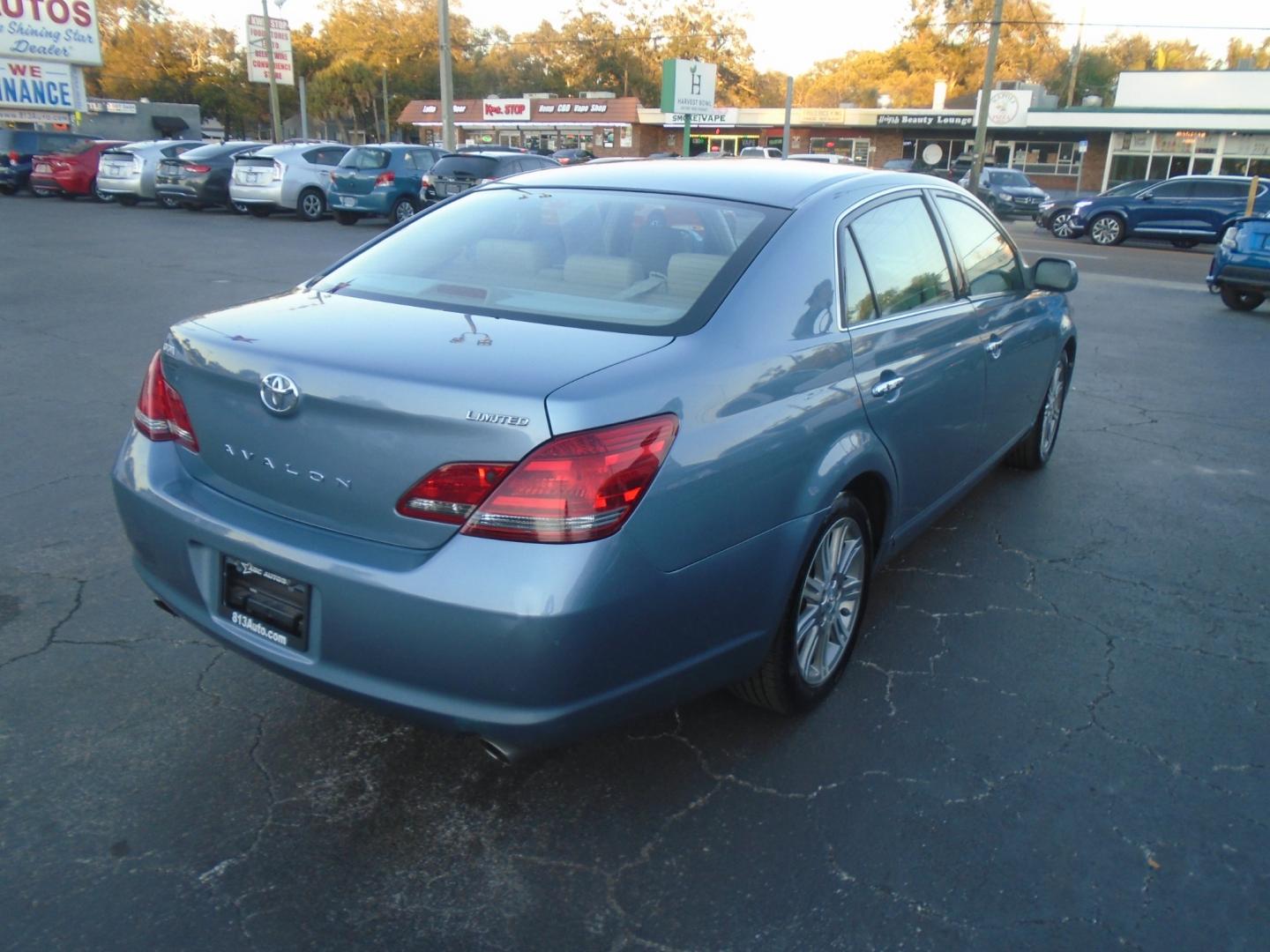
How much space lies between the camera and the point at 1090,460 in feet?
19.9

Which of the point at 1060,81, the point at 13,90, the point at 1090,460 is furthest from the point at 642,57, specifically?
the point at 1090,460

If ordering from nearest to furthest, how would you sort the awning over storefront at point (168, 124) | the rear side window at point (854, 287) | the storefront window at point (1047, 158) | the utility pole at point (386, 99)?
the rear side window at point (854, 287) < the storefront window at point (1047, 158) < the awning over storefront at point (168, 124) < the utility pole at point (386, 99)

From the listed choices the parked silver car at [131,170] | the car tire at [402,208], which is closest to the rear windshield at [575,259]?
the car tire at [402,208]

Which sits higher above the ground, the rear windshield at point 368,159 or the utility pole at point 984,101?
the utility pole at point 984,101

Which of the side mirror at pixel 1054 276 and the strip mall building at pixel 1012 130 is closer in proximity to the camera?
the side mirror at pixel 1054 276

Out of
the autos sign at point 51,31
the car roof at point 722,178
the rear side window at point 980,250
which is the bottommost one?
the rear side window at point 980,250

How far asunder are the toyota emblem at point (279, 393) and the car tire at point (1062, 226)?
936 inches

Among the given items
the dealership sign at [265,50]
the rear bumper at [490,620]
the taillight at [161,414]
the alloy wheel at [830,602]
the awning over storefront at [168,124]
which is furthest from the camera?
the awning over storefront at [168,124]

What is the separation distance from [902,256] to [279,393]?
2305 mm

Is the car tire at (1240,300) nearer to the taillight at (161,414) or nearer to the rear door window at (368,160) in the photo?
the taillight at (161,414)

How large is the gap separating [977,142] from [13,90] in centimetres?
2837

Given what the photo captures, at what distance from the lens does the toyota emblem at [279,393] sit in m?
2.49

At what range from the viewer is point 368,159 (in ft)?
64.4

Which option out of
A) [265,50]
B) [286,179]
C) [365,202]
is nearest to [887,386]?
[365,202]
